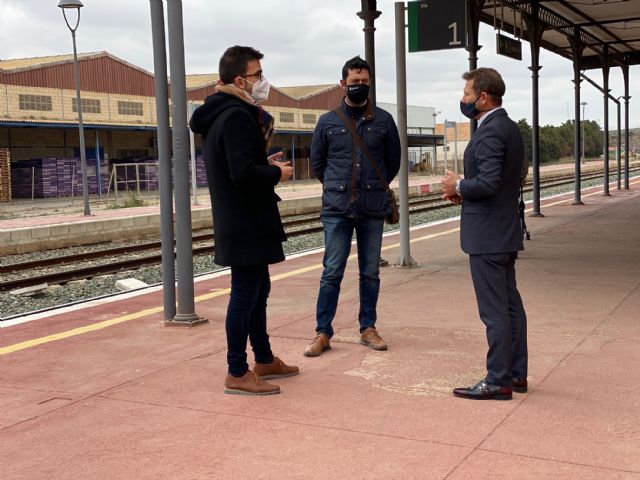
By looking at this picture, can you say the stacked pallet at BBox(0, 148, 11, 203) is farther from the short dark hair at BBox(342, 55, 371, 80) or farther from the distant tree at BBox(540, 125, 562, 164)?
the distant tree at BBox(540, 125, 562, 164)

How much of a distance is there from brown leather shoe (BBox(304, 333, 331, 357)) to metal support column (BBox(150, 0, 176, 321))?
156cm

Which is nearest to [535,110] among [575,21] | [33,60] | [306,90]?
[575,21]

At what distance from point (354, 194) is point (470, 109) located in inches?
52.1

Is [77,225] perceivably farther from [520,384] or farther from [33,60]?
[33,60]

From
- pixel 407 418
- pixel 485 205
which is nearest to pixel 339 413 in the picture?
pixel 407 418

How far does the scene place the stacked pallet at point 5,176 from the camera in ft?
98.0

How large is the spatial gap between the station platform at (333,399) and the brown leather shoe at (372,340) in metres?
0.07

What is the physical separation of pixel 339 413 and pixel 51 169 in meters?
29.7

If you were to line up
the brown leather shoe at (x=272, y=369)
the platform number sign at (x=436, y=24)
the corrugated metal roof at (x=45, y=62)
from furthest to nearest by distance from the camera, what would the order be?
the corrugated metal roof at (x=45, y=62), the platform number sign at (x=436, y=24), the brown leather shoe at (x=272, y=369)

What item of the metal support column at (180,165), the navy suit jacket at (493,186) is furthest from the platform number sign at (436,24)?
the navy suit jacket at (493,186)

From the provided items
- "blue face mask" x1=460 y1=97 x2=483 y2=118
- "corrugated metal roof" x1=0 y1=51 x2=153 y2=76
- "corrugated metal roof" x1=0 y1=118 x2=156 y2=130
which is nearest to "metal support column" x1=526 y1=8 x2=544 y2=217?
"blue face mask" x1=460 y1=97 x2=483 y2=118

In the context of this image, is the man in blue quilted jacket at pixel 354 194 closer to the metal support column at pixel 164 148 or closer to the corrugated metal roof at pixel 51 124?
the metal support column at pixel 164 148

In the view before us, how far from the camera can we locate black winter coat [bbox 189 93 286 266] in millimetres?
4215

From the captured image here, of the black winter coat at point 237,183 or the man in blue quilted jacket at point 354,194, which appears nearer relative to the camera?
the black winter coat at point 237,183
